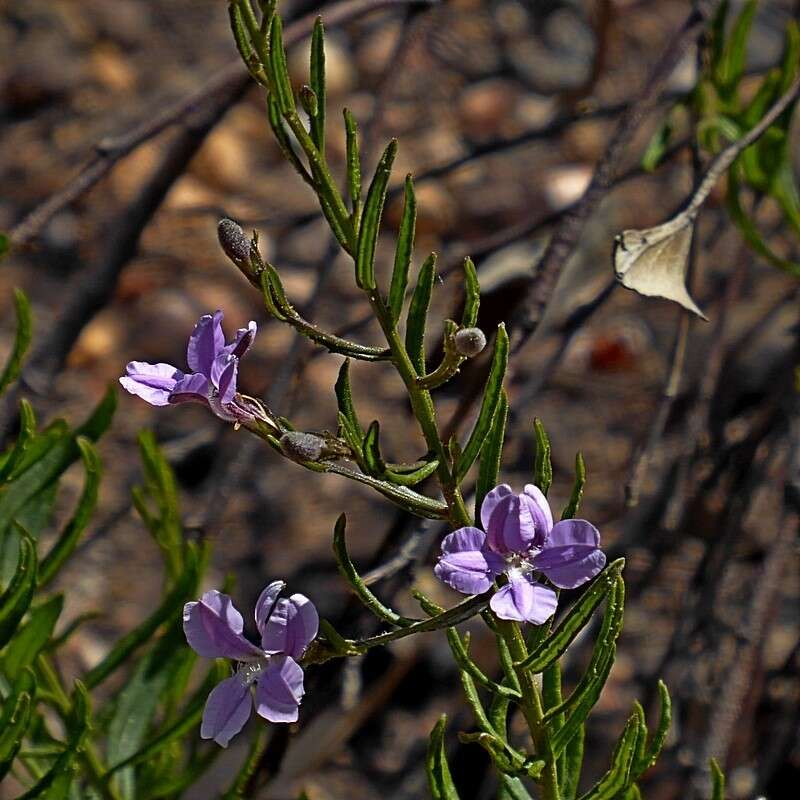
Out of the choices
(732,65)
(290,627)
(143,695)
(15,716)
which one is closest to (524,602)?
(290,627)

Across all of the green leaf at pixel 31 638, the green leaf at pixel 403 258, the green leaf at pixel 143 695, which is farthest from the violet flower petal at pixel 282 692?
the green leaf at pixel 143 695

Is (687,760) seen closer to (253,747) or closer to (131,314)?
(253,747)

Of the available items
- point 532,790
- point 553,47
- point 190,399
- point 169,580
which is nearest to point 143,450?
point 169,580

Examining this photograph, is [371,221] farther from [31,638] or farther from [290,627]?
[31,638]

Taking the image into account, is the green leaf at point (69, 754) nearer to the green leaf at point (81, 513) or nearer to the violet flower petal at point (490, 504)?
the green leaf at point (81, 513)

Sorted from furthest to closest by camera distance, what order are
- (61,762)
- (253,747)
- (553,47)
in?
(553,47) → (253,747) → (61,762)

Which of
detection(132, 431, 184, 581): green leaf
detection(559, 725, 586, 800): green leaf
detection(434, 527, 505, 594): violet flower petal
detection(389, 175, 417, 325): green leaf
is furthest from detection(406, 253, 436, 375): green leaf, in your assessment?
detection(132, 431, 184, 581): green leaf

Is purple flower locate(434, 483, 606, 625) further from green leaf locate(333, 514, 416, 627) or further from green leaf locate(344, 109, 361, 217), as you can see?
green leaf locate(344, 109, 361, 217)
